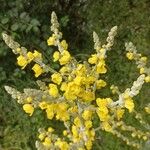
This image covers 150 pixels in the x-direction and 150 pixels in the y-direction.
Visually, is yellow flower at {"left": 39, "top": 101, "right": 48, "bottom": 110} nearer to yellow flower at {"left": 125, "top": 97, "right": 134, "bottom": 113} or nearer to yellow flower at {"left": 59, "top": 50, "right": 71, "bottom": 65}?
yellow flower at {"left": 59, "top": 50, "right": 71, "bottom": 65}

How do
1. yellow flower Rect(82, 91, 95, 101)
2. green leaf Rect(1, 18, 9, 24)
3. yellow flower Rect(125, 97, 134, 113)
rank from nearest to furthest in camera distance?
yellow flower Rect(125, 97, 134, 113)
yellow flower Rect(82, 91, 95, 101)
green leaf Rect(1, 18, 9, 24)

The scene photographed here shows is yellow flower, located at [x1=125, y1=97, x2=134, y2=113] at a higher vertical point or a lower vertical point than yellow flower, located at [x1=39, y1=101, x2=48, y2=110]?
lower

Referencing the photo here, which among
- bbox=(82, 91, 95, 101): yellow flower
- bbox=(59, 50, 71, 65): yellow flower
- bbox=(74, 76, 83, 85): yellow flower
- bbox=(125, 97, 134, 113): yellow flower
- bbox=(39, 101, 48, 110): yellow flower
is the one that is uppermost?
bbox=(59, 50, 71, 65): yellow flower

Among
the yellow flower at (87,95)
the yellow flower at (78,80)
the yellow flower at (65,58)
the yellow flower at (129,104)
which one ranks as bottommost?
the yellow flower at (129,104)

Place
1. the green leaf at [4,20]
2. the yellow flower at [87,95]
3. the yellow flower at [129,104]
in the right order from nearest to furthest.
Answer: the yellow flower at [129,104] < the yellow flower at [87,95] < the green leaf at [4,20]

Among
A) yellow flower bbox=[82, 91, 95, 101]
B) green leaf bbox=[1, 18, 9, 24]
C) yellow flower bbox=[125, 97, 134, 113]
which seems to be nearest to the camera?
yellow flower bbox=[125, 97, 134, 113]

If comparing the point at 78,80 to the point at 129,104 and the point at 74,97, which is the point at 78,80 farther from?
the point at 129,104

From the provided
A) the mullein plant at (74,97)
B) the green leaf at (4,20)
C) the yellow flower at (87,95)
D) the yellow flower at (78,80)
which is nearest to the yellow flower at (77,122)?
the mullein plant at (74,97)

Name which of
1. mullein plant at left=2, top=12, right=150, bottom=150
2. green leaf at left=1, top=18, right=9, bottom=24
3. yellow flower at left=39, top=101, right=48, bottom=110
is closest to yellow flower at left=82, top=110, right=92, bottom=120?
mullein plant at left=2, top=12, right=150, bottom=150

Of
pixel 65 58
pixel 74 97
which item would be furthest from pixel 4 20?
pixel 74 97

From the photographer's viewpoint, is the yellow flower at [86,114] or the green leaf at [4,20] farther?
the green leaf at [4,20]

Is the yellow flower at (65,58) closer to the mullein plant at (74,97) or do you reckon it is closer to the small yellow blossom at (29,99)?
the mullein plant at (74,97)

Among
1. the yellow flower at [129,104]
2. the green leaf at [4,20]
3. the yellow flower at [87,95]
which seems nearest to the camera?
the yellow flower at [129,104]
